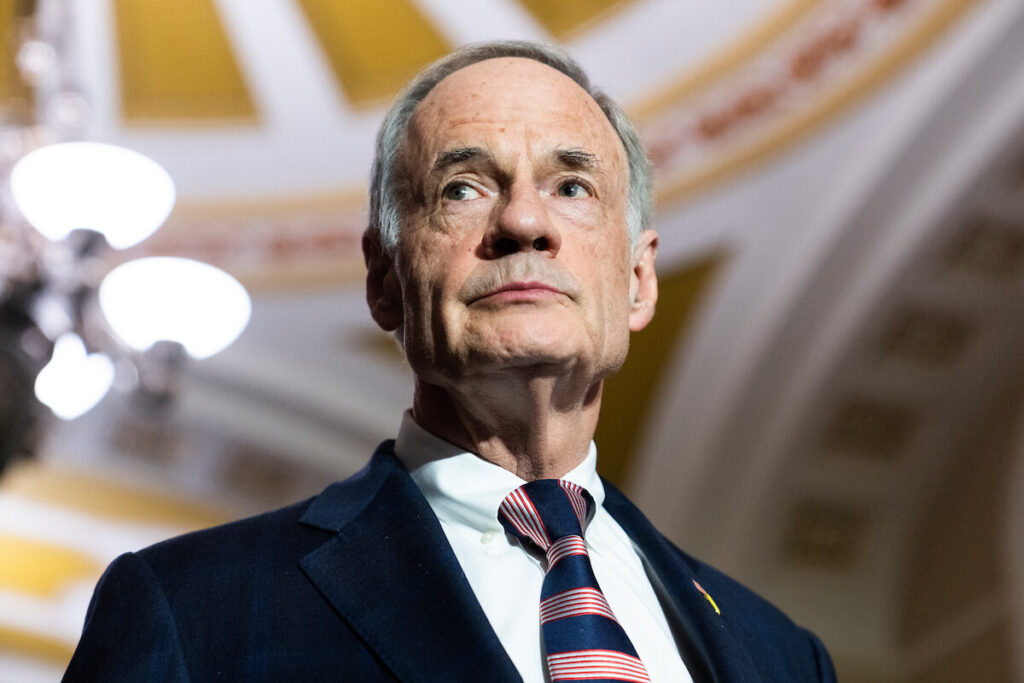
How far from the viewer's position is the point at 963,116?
5.01 meters

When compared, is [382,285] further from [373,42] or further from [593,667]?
[373,42]

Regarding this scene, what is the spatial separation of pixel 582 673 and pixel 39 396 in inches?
133

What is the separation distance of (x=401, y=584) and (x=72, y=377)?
3.43 meters

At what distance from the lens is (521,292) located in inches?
49.3

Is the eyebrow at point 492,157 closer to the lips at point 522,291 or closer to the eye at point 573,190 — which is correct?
the eye at point 573,190

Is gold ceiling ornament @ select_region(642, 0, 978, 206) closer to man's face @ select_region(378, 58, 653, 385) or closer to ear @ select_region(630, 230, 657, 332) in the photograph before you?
ear @ select_region(630, 230, 657, 332)

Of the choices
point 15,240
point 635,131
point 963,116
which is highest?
point 963,116

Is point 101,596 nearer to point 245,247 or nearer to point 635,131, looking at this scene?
point 635,131

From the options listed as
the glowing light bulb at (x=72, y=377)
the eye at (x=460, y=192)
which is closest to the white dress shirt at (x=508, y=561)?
the eye at (x=460, y=192)

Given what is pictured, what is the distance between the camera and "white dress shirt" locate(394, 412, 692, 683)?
1.19 meters

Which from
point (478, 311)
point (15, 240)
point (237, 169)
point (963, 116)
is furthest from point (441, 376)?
point (237, 169)

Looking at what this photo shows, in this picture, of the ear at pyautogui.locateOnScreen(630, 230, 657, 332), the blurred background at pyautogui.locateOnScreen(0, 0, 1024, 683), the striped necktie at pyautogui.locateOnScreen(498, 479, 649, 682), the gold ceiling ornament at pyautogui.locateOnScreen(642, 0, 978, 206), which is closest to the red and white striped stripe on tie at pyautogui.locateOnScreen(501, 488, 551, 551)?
the striped necktie at pyautogui.locateOnScreen(498, 479, 649, 682)

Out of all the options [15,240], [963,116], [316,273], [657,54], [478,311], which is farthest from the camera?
[316,273]

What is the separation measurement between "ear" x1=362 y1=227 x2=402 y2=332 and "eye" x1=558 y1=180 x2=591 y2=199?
0.73 ft
